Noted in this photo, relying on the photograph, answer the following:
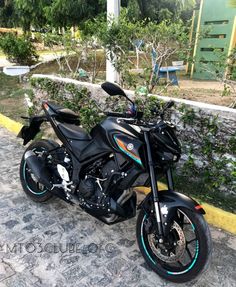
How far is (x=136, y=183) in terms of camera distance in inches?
97.5

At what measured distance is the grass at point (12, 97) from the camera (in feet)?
21.8

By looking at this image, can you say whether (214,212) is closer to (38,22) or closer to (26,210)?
(26,210)

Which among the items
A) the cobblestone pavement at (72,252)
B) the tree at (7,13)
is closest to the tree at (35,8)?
the tree at (7,13)

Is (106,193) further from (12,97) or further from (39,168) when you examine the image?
(12,97)

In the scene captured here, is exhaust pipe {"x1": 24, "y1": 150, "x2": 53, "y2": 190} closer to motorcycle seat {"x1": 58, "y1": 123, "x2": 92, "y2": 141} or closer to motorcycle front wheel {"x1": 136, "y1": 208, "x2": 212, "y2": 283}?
motorcycle seat {"x1": 58, "y1": 123, "x2": 92, "y2": 141}

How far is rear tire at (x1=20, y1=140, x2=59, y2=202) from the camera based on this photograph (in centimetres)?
335

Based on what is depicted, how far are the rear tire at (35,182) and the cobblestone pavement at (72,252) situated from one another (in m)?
0.10

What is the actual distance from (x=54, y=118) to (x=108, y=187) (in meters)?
1.00

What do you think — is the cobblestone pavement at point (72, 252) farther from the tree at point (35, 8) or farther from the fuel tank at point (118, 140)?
the tree at point (35, 8)

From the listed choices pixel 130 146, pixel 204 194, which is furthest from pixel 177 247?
pixel 204 194

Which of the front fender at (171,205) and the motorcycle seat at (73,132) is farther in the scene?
the motorcycle seat at (73,132)

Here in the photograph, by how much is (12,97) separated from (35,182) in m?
5.25

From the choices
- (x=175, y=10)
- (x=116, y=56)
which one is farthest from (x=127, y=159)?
(x=175, y=10)

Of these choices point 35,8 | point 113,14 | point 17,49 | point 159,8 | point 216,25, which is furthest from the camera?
point 35,8
